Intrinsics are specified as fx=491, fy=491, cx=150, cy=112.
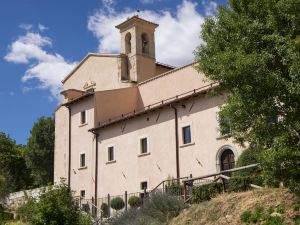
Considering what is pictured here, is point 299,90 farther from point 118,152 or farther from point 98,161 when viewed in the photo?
point 98,161

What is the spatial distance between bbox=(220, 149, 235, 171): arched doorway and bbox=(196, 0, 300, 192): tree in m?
13.7

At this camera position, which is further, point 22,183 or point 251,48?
point 22,183

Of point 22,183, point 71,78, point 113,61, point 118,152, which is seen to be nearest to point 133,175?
point 118,152

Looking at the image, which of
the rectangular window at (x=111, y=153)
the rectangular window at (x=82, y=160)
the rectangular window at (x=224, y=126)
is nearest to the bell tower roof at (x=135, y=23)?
the rectangular window at (x=111, y=153)

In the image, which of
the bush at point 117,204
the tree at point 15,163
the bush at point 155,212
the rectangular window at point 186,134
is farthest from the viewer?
the tree at point 15,163

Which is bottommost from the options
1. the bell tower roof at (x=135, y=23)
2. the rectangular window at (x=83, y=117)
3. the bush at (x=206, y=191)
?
the bush at (x=206, y=191)

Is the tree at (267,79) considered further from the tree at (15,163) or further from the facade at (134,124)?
the tree at (15,163)

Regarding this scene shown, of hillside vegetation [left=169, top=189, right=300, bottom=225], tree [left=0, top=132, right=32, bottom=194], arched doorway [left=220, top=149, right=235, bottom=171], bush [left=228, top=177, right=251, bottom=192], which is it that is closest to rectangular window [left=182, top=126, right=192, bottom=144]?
arched doorway [left=220, top=149, right=235, bottom=171]

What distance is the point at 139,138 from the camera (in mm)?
34281

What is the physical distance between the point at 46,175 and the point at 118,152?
24.1 metres

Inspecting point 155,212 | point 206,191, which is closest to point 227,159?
point 206,191

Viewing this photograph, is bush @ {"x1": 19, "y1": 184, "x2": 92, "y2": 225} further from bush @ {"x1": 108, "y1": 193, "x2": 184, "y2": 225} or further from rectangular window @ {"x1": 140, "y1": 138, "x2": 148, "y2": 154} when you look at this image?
rectangular window @ {"x1": 140, "y1": 138, "x2": 148, "y2": 154}

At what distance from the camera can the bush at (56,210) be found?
60.3ft

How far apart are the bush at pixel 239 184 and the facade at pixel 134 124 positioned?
7.66 meters
